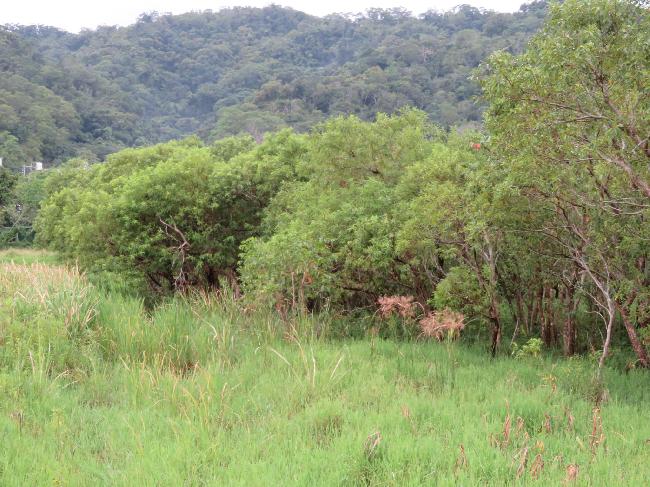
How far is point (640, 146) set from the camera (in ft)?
18.5

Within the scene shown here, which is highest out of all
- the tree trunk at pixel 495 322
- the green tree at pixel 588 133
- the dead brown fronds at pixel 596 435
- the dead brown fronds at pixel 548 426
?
the green tree at pixel 588 133

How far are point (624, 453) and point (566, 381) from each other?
6.19 ft

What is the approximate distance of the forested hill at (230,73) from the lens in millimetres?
63688

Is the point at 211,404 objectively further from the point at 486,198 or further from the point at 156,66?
the point at 156,66

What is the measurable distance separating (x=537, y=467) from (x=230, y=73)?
100588 millimetres

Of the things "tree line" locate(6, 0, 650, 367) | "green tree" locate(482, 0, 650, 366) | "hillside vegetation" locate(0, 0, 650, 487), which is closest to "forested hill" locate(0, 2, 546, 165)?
"tree line" locate(6, 0, 650, 367)

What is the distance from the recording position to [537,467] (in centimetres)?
379

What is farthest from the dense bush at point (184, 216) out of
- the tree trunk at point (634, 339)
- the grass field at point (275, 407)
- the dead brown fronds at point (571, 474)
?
the dead brown fronds at point (571, 474)

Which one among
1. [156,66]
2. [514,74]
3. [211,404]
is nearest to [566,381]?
[514,74]

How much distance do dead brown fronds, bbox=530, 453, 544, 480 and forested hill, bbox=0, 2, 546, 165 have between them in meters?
34.5

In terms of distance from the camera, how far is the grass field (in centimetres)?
389

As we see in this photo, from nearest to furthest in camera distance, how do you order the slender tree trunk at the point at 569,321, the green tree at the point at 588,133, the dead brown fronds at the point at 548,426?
the dead brown fronds at the point at 548,426, the green tree at the point at 588,133, the slender tree trunk at the point at 569,321

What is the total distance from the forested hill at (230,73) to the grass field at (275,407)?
31764 mm

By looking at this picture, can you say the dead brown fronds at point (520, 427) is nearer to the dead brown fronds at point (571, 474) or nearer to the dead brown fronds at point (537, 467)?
the dead brown fronds at point (537, 467)
